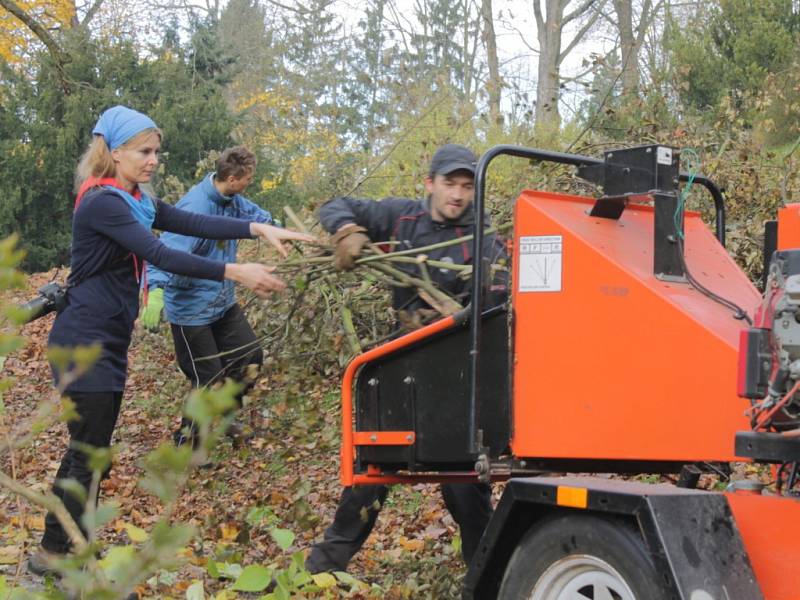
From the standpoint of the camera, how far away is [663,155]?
3.58 meters

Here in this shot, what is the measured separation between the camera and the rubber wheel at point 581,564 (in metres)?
3.03

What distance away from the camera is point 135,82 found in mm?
19922

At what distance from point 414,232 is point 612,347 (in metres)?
1.54

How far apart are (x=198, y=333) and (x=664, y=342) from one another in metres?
4.71

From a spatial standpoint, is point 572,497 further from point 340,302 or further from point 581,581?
point 340,302

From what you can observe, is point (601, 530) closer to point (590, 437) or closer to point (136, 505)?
point (590, 437)

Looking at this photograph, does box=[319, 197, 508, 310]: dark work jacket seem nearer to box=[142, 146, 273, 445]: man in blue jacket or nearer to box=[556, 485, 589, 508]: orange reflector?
box=[556, 485, 589, 508]: orange reflector

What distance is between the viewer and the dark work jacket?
4504 mm

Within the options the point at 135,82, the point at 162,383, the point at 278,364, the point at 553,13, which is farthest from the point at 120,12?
the point at 278,364

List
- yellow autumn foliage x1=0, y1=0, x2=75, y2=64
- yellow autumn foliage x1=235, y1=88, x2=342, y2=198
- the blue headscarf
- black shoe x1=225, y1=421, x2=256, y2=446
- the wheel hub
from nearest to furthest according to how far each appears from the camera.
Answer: the wheel hub → the blue headscarf → black shoe x1=225, y1=421, x2=256, y2=446 → yellow autumn foliage x1=235, y1=88, x2=342, y2=198 → yellow autumn foliage x1=0, y1=0, x2=75, y2=64

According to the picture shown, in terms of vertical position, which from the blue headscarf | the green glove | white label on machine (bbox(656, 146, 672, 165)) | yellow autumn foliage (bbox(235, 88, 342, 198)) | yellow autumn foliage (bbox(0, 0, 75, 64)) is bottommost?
the green glove

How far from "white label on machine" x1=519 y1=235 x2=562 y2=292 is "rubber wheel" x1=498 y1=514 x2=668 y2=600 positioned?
0.75 metres

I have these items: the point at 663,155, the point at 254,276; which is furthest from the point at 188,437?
the point at 254,276

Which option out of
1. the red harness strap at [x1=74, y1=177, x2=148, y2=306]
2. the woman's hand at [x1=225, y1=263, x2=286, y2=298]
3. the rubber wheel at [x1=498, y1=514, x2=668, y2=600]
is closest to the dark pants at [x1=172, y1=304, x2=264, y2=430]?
the red harness strap at [x1=74, y1=177, x2=148, y2=306]
